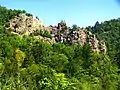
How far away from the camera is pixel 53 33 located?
109875 millimetres

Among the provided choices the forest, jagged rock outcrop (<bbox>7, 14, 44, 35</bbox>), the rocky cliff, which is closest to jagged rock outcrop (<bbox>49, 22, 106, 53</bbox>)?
the rocky cliff

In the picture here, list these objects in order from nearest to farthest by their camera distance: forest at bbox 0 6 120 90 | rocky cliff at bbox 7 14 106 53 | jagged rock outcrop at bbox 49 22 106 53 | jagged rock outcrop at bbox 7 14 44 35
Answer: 1. forest at bbox 0 6 120 90
2. jagged rock outcrop at bbox 7 14 44 35
3. rocky cliff at bbox 7 14 106 53
4. jagged rock outcrop at bbox 49 22 106 53

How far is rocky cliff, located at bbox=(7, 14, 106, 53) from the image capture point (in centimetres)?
10550

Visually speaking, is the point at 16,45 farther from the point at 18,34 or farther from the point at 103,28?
the point at 103,28

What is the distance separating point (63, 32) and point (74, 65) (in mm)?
35826

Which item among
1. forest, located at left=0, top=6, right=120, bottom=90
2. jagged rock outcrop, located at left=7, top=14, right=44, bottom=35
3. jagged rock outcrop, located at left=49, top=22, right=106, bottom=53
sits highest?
jagged rock outcrop, located at left=7, top=14, right=44, bottom=35

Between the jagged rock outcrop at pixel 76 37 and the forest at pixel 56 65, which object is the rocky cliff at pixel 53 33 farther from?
the forest at pixel 56 65

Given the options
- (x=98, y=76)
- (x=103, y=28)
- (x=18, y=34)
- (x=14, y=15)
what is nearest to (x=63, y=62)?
(x=98, y=76)

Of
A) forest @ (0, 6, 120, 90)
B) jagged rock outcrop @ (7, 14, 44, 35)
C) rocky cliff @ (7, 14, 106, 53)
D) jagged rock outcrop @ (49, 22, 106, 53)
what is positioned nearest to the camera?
forest @ (0, 6, 120, 90)

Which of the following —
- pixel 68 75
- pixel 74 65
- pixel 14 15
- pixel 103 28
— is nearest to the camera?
pixel 68 75

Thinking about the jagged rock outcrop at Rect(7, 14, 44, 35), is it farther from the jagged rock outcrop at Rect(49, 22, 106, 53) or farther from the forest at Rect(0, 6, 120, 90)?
the jagged rock outcrop at Rect(49, 22, 106, 53)

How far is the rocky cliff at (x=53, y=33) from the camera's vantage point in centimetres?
10550

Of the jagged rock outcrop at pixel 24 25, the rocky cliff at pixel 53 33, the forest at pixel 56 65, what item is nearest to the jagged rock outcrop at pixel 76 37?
the rocky cliff at pixel 53 33

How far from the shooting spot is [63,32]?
357 ft
